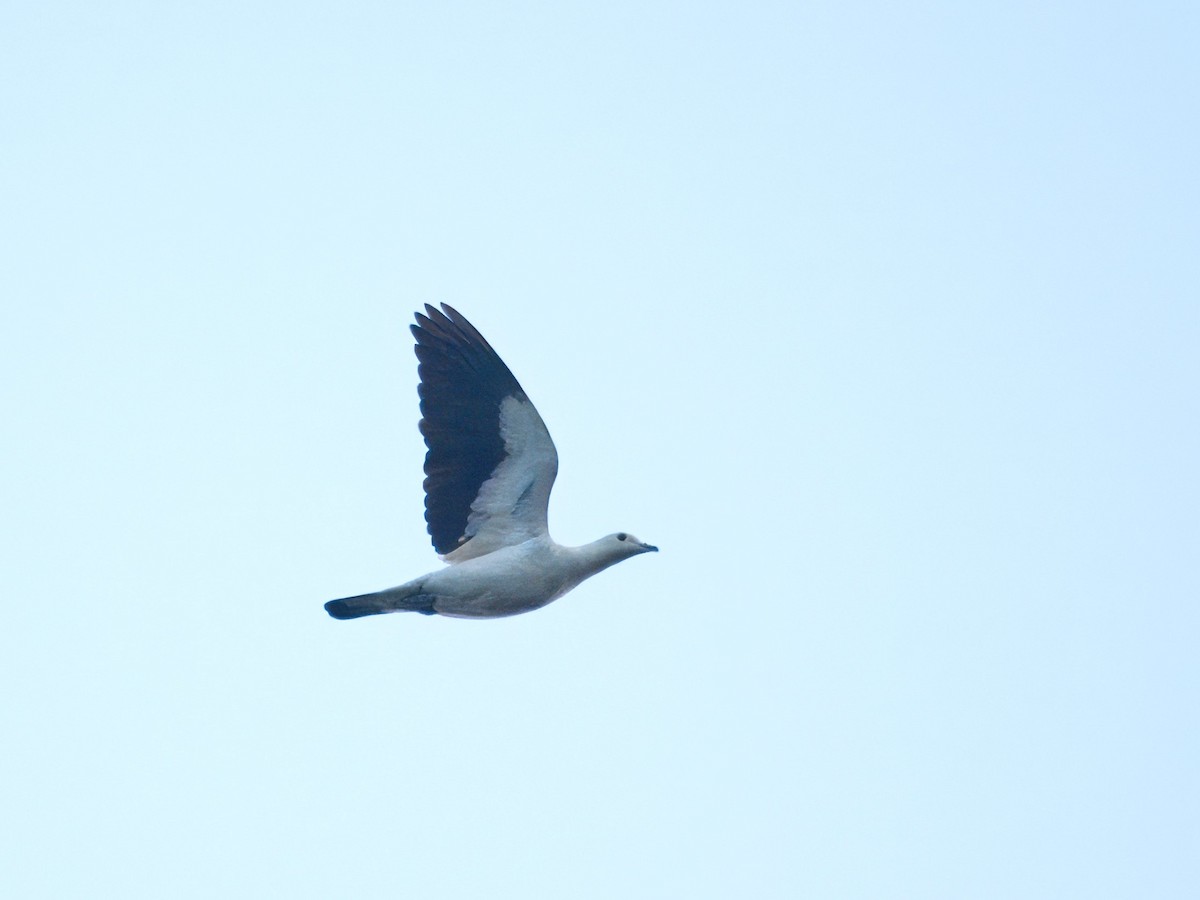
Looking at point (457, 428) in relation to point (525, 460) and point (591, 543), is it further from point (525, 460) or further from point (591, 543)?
point (591, 543)

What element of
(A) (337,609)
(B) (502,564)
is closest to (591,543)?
(B) (502,564)

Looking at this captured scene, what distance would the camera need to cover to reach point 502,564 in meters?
12.1

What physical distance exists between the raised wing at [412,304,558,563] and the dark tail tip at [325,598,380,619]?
0.87 meters

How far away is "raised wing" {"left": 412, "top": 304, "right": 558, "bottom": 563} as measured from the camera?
1238 centimetres

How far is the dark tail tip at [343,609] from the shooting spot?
1215 centimetres

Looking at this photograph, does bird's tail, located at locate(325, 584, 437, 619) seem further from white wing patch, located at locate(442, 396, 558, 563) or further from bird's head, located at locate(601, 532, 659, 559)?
bird's head, located at locate(601, 532, 659, 559)

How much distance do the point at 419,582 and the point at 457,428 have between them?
4.49ft

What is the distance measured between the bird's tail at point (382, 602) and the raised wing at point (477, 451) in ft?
1.85

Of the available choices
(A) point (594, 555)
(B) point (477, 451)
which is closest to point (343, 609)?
(B) point (477, 451)

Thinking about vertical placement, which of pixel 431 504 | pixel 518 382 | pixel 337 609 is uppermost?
pixel 518 382

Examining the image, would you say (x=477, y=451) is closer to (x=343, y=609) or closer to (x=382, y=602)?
(x=382, y=602)

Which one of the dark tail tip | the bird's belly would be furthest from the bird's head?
the dark tail tip

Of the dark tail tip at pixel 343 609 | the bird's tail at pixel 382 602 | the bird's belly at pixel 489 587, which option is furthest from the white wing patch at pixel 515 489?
the dark tail tip at pixel 343 609

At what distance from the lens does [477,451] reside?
40.9 feet
